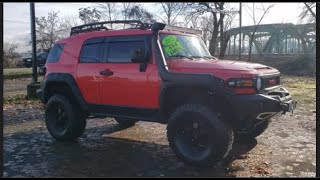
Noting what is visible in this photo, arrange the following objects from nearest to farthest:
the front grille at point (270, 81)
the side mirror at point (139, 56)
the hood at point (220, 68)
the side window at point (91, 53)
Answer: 1. the hood at point (220, 68)
2. the front grille at point (270, 81)
3. the side mirror at point (139, 56)
4. the side window at point (91, 53)

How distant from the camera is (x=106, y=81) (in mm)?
6965

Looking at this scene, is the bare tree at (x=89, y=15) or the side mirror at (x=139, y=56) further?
the bare tree at (x=89, y=15)

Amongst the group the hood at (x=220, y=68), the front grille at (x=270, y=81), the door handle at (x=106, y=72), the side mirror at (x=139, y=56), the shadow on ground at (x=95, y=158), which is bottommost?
the shadow on ground at (x=95, y=158)

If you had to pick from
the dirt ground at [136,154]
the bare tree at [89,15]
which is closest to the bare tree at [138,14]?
the bare tree at [89,15]

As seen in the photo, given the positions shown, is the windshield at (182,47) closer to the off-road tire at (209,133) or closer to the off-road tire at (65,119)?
the off-road tire at (209,133)

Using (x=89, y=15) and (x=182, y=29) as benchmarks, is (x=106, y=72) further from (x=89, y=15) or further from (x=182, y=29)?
(x=89, y=15)

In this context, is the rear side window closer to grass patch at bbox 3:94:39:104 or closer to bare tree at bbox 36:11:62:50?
grass patch at bbox 3:94:39:104

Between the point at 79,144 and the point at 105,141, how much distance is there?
0.50 m

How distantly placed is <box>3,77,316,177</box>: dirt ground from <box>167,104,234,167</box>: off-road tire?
5.8 inches

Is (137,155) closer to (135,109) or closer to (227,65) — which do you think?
(135,109)

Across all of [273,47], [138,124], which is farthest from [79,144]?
[273,47]

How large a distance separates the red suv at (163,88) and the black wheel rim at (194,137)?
0.05 feet

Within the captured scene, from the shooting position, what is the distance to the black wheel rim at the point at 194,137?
5.80 meters

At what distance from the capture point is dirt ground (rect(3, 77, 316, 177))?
559 centimetres
